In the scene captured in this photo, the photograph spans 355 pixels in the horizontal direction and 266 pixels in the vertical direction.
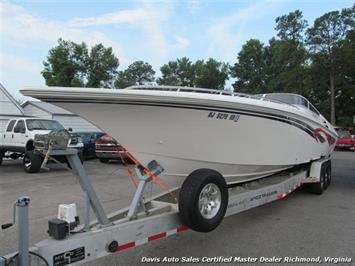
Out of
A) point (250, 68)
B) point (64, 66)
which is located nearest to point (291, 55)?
point (250, 68)

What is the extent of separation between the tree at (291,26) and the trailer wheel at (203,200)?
39794 millimetres

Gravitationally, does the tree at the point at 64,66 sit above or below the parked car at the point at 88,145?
above

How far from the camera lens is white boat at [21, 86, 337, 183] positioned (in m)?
4.11

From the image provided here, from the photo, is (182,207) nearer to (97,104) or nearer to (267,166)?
(97,104)

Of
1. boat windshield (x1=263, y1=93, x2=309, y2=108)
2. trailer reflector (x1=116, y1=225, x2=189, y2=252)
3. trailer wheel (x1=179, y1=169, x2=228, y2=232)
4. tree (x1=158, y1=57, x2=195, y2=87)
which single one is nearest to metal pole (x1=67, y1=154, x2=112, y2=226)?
trailer reflector (x1=116, y1=225, x2=189, y2=252)

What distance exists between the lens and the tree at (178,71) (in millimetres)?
64625

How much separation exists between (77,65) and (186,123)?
148ft

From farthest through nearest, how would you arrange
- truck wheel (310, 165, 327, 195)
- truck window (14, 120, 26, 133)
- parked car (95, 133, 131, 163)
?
parked car (95, 133, 131, 163) < truck window (14, 120, 26, 133) < truck wheel (310, 165, 327, 195)

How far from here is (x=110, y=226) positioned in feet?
11.6

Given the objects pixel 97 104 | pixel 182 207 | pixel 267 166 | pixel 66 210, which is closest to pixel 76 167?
pixel 66 210

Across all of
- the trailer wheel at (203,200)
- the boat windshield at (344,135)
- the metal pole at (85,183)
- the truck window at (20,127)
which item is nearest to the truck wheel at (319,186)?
the trailer wheel at (203,200)

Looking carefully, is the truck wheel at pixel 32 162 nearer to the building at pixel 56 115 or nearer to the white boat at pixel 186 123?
the white boat at pixel 186 123

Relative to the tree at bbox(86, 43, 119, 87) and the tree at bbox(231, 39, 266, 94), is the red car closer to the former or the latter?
the tree at bbox(231, 39, 266, 94)

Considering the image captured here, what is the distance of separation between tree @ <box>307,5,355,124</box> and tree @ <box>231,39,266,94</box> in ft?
39.0
